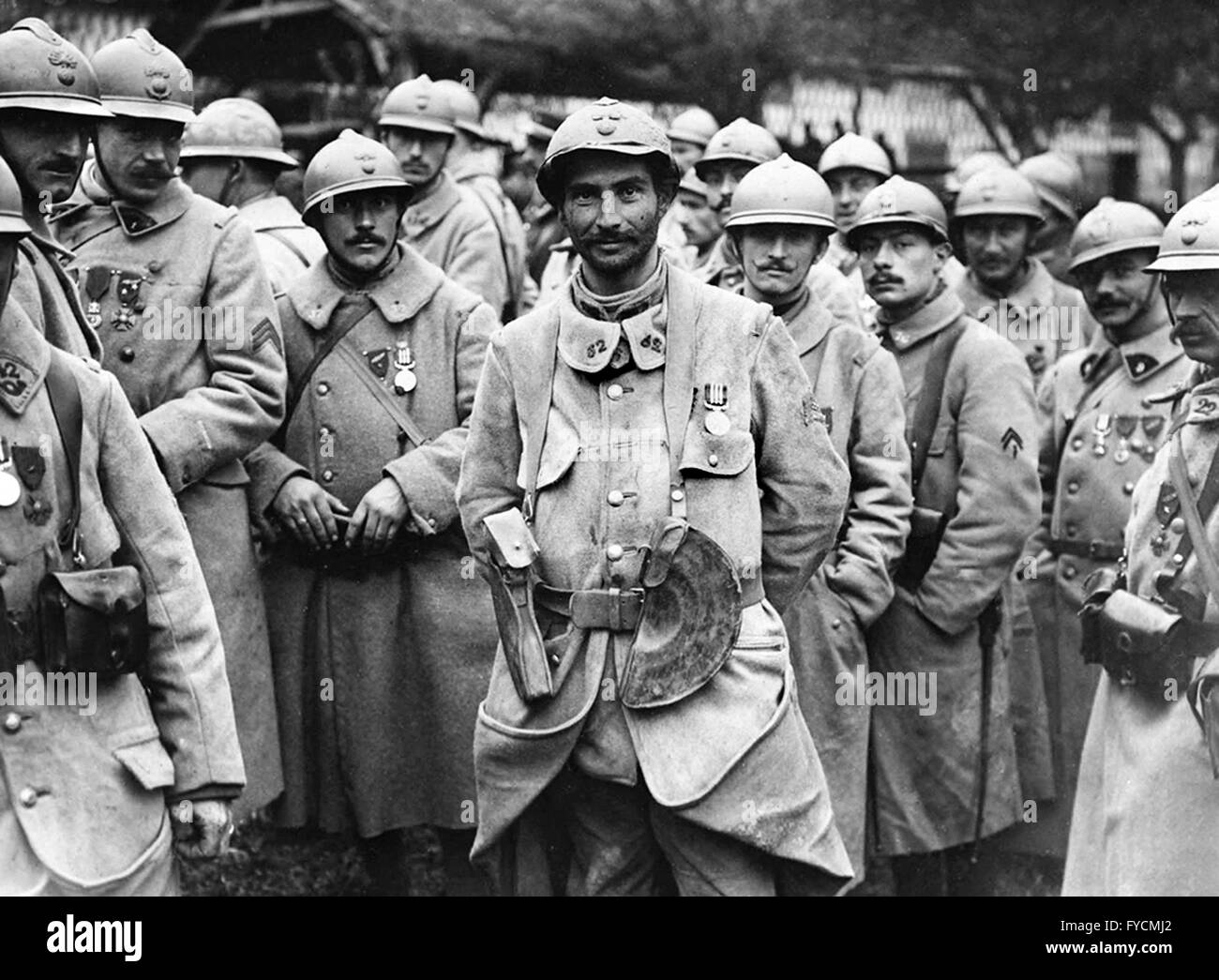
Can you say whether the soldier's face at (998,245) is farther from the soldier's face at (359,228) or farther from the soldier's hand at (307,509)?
the soldier's hand at (307,509)

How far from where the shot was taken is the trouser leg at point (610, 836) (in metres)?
6.34

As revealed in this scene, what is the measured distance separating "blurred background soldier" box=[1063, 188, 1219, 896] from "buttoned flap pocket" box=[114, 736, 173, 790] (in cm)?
279

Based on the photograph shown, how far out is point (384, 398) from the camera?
8492 millimetres

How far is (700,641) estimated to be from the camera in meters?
6.21

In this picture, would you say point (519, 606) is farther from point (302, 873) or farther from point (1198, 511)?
point (302, 873)

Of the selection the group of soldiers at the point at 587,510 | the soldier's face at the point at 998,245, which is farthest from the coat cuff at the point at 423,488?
the soldier's face at the point at 998,245

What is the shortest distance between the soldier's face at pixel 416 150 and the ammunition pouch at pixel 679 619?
5.50 metres

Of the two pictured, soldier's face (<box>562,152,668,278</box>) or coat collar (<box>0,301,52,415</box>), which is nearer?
coat collar (<box>0,301,52,415</box>)

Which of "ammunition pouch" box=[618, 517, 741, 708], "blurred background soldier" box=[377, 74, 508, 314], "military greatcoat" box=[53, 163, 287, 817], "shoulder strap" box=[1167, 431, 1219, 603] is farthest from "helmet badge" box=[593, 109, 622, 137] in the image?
"blurred background soldier" box=[377, 74, 508, 314]

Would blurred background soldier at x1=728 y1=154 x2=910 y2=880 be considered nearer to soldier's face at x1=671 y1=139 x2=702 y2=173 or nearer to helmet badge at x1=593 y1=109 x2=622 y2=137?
helmet badge at x1=593 y1=109 x2=622 y2=137

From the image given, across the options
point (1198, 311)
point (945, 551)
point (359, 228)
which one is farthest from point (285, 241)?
point (1198, 311)

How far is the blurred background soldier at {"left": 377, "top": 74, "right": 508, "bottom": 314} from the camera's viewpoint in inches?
436

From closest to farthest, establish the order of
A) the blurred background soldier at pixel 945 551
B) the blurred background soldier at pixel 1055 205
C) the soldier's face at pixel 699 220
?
the blurred background soldier at pixel 945 551 < the soldier's face at pixel 699 220 < the blurred background soldier at pixel 1055 205
